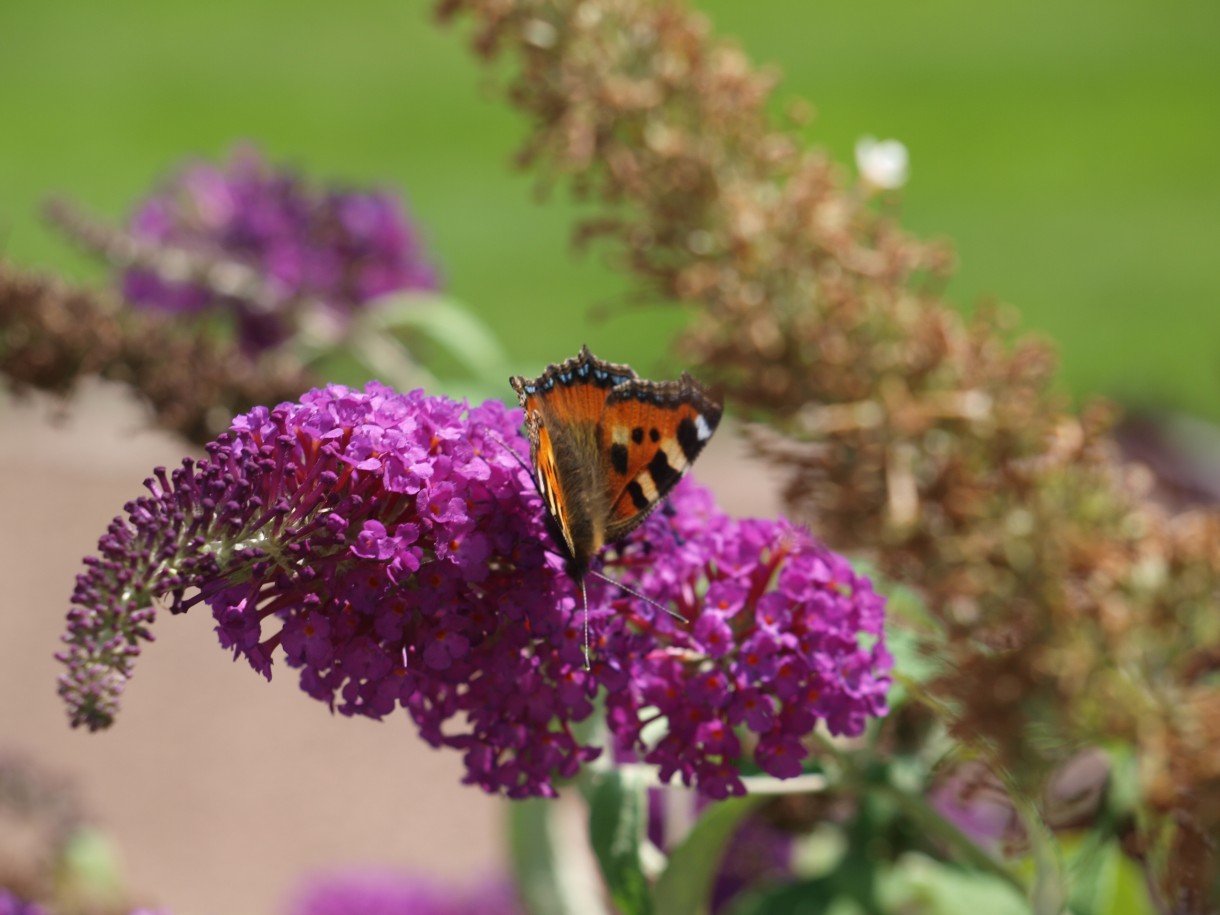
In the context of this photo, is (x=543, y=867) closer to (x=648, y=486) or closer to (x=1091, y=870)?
(x=1091, y=870)

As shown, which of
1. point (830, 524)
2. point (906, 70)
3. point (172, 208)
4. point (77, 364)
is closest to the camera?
point (830, 524)

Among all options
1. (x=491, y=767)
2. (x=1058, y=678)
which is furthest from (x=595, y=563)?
(x=1058, y=678)

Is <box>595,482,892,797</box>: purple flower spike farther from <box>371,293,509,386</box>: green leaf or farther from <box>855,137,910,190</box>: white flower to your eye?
<box>371,293,509,386</box>: green leaf

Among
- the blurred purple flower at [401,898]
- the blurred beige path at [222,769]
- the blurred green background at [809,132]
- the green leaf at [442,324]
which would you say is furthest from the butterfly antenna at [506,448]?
the blurred green background at [809,132]

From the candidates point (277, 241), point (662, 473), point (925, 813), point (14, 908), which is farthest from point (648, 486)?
point (277, 241)

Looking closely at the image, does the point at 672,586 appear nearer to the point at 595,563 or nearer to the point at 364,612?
the point at 595,563

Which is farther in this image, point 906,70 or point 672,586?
point 906,70

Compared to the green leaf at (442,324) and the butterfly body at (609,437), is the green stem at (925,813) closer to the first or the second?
the butterfly body at (609,437)
